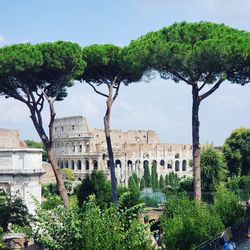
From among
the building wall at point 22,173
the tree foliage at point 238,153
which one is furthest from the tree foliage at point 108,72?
the tree foliage at point 238,153

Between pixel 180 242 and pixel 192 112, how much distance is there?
576cm

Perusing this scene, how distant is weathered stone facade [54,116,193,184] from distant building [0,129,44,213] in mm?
36562

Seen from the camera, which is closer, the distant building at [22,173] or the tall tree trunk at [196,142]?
the tall tree trunk at [196,142]

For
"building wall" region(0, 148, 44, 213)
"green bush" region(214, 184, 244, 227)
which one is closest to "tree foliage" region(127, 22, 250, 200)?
"green bush" region(214, 184, 244, 227)

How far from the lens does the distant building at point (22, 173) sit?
22.2 metres

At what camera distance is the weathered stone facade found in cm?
6100

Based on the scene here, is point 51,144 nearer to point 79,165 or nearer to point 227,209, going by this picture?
point 227,209

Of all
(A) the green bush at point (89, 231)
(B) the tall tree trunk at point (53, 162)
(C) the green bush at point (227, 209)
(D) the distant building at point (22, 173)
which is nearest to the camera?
(A) the green bush at point (89, 231)

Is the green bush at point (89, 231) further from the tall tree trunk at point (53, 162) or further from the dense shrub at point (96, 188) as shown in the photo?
the dense shrub at point (96, 188)

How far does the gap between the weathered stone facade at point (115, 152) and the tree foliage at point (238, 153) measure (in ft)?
77.7

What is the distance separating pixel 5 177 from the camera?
73.9 feet

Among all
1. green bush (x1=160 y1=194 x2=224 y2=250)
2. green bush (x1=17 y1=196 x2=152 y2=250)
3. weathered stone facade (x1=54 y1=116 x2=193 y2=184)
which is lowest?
green bush (x1=160 y1=194 x2=224 y2=250)

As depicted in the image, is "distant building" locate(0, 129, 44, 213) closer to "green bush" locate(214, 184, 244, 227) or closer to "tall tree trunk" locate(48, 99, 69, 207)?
"tall tree trunk" locate(48, 99, 69, 207)

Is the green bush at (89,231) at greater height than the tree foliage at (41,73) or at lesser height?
lesser
